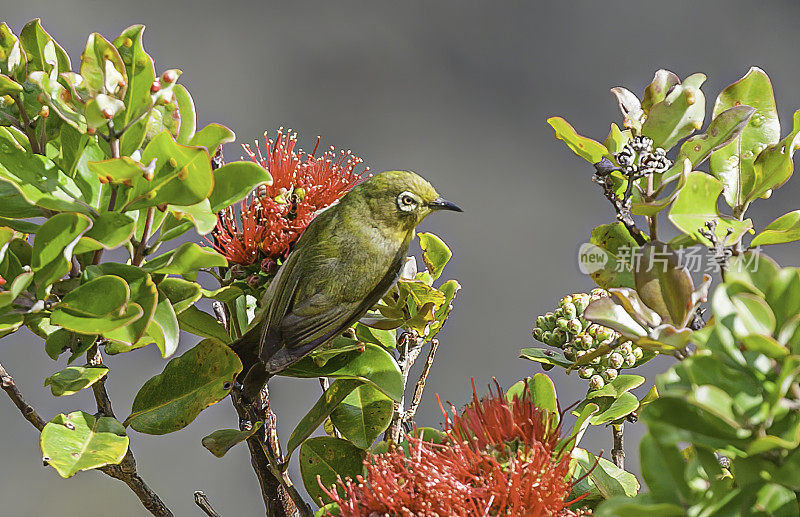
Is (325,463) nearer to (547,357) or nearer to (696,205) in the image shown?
(547,357)

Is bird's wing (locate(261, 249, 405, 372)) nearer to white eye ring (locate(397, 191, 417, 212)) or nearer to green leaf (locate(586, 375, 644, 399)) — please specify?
white eye ring (locate(397, 191, 417, 212))

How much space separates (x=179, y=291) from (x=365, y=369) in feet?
0.46

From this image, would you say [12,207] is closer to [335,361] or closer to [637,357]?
[335,361]

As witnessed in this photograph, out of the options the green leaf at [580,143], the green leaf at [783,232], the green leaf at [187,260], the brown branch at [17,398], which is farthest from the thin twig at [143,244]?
the green leaf at [783,232]

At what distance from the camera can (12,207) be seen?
0.47 meters

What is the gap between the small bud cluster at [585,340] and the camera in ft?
1.77

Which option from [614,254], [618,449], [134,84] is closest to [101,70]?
[134,84]

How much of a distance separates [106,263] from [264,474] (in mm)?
214

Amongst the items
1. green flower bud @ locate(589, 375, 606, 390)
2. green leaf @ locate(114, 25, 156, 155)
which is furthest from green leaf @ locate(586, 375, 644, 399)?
green leaf @ locate(114, 25, 156, 155)

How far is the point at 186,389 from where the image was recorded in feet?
1.65

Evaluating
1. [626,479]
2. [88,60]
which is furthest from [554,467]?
[88,60]

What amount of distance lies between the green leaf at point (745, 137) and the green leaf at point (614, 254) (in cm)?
6

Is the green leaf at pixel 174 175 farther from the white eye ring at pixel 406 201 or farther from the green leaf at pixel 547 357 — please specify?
the green leaf at pixel 547 357

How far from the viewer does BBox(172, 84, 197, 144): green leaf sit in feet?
1.60
